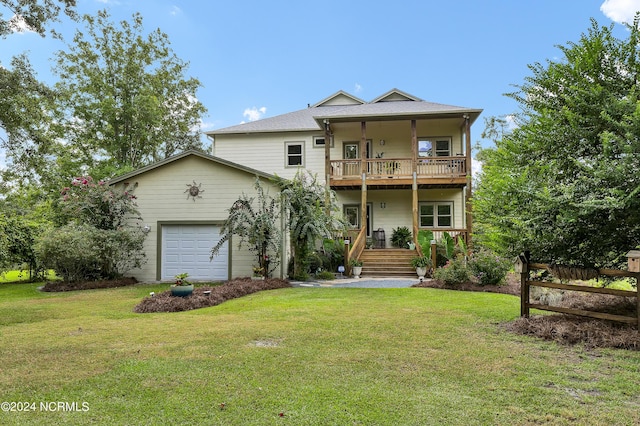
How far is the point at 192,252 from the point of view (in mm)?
14195

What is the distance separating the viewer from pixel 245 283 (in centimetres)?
1173


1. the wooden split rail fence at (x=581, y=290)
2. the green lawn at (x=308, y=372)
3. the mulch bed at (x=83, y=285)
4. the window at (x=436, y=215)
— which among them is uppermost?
the window at (x=436, y=215)

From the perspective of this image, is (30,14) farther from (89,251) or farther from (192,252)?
(192,252)

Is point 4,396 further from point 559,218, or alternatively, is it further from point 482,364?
point 559,218

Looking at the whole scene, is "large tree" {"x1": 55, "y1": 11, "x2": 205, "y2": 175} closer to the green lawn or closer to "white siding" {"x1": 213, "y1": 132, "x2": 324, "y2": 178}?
"white siding" {"x1": 213, "y1": 132, "x2": 324, "y2": 178}

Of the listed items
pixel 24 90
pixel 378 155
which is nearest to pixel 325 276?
pixel 378 155

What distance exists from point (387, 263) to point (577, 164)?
35.4 feet

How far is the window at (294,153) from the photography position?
776 inches

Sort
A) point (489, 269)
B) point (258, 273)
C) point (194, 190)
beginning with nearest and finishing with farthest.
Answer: point (489, 269) → point (258, 273) → point (194, 190)

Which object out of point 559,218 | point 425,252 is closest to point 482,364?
point 559,218

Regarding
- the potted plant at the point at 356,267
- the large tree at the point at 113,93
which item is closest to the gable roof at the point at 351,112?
the potted plant at the point at 356,267

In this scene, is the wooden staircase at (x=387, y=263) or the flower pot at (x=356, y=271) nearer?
the flower pot at (x=356, y=271)

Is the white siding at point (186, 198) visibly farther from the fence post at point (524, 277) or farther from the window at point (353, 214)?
the fence post at point (524, 277)

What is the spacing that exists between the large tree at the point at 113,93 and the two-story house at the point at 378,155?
8.87m
